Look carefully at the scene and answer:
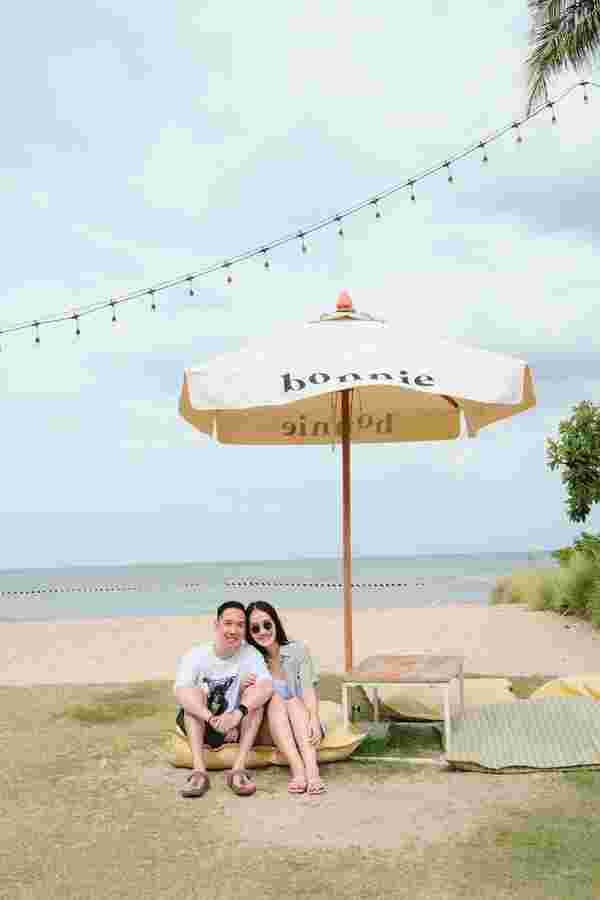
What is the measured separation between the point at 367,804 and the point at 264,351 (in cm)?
237

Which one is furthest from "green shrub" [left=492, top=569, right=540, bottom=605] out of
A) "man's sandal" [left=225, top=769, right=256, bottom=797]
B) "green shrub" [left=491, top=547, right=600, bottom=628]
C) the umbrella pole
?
"man's sandal" [left=225, top=769, right=256, bottom=797]

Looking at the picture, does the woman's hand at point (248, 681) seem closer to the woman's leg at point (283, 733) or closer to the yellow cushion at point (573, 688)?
the woman's leg at point (283, 733)

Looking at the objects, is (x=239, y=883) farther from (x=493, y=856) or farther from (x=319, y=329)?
(x=319, y=329)

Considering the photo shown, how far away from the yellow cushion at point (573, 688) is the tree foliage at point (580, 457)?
8200 mm

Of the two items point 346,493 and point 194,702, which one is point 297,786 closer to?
point 194,702

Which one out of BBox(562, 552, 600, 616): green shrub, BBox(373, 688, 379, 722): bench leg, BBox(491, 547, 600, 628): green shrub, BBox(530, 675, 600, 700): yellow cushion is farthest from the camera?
BBox(562, 552, 600, 616): green shrub

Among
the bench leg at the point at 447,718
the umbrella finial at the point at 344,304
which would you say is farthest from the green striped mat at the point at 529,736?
the umbrella finial at the point at 344,304

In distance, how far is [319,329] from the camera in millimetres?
5129

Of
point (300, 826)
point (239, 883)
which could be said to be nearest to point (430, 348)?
point (300, 826)

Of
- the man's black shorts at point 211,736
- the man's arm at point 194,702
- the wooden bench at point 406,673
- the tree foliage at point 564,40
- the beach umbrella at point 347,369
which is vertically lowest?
the man's black shorts at point 211,736

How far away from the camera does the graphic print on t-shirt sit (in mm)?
4527

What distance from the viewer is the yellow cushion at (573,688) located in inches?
227

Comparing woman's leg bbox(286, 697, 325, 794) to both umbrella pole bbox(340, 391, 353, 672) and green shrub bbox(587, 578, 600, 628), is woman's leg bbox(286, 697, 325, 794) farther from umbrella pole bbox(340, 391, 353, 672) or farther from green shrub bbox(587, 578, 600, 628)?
green shrub bbox(587, 578, 600, 628)

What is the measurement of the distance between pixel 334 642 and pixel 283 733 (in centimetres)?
624
